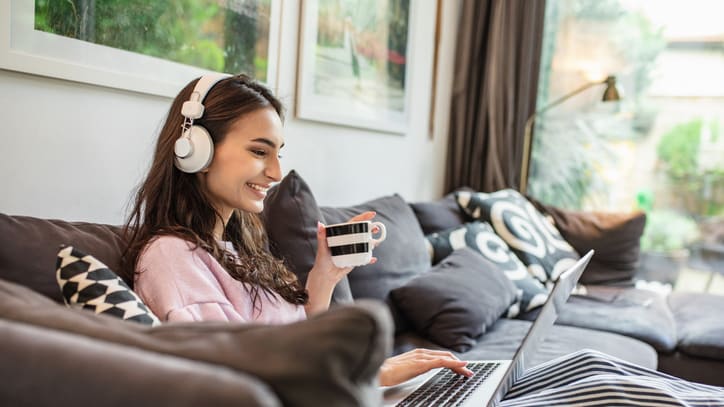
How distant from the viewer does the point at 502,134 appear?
3.68 meters

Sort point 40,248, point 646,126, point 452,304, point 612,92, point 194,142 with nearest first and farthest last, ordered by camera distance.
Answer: point 40,248 → point 194,142 → point 452,304 → point 612,92 → point 646,126

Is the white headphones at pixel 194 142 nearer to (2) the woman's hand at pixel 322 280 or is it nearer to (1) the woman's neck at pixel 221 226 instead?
(1) the woman's neck at pixel 221 226

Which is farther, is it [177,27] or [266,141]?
[177,27]

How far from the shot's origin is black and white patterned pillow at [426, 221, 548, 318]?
7.88ft

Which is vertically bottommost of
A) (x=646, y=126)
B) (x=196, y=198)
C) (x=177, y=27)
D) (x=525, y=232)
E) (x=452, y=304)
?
(x=452, y=304)

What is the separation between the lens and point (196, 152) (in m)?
1.23

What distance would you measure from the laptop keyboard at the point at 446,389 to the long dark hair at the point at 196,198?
1.05 ft

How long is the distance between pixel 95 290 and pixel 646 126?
3.33 m

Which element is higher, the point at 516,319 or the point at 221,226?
the point at 221,226

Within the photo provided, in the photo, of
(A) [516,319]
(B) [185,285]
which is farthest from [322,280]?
(A) [516,319]

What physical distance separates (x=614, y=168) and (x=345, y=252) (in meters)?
2.74

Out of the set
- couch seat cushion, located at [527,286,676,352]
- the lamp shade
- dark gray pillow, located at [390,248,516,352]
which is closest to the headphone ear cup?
dark gray pillow, located at [390,248,516,352]

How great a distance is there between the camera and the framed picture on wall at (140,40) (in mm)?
→ 1390

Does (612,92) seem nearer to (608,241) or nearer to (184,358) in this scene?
(608,241)
